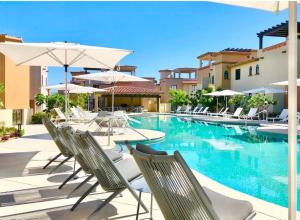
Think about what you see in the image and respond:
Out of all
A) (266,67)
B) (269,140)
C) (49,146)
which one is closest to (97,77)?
(49,146)

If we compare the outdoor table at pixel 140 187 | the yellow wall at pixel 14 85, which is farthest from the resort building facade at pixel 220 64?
the outdoor table at pixel 140 187

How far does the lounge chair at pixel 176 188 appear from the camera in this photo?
2.02 m

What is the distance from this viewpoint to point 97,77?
508 inches

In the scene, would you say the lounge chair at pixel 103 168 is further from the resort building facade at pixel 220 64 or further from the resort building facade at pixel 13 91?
the resort building facade at pixel 220 64

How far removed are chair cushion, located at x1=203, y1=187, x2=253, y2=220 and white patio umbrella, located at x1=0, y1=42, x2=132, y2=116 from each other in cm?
434

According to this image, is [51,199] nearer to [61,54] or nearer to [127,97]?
[61,54]

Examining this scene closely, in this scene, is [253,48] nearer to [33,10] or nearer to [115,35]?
[115,35]

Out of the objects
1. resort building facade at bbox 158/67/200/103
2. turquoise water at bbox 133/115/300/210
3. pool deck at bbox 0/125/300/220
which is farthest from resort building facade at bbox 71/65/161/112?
pool deck at bbox 0/125/300/220

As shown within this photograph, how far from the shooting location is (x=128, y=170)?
3.92 metres

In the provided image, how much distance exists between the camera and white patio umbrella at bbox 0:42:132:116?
656 cm

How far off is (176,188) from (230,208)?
69cm

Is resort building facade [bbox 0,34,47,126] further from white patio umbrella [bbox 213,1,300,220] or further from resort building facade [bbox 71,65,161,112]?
resort building facade [bbox 71,65,161,112]

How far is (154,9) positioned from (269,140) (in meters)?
23.9

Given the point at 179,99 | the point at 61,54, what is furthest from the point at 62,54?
the point at 179,99
